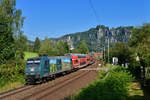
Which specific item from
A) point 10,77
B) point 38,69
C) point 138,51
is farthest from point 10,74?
point 138,51

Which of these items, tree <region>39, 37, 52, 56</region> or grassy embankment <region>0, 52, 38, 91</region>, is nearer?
grassy embankment <region>0, 52, 38, 91</region>

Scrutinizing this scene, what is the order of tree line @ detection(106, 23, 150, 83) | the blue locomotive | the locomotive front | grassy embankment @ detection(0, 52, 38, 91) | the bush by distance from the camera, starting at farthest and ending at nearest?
the bush
grassy embankment @ detection(0, 52, 38, 91)
the blue locomotive
the locomotive front
tree line @ detection(106, 23, 150, 83)

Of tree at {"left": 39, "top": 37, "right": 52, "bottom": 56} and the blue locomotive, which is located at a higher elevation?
tree at {"left": 39, "top": 37, "right": 52, "bottom": 56}

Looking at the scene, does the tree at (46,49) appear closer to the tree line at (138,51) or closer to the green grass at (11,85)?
the tree line at (138,51)

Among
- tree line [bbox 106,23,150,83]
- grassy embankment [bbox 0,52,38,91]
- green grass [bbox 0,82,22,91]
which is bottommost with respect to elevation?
green grass [bbox 0,82,22,91]

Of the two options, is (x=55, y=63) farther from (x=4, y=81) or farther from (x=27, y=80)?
(x=4, y=81)

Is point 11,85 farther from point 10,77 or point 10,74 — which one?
point 10,74

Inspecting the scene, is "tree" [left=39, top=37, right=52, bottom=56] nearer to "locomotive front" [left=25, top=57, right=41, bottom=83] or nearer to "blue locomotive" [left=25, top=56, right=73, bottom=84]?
"blue locomotive" [left=25, top=56, right=73, bottom=84]

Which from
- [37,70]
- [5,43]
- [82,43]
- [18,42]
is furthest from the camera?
[82,43]

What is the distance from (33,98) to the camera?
13766 mm

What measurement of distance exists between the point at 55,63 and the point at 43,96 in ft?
36.7

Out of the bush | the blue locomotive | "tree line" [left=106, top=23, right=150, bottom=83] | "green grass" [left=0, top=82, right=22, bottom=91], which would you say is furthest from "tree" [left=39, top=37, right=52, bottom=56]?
→ "green grass" [left=0, top=82, right=22, bottom=91]

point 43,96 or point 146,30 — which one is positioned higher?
point 146,30

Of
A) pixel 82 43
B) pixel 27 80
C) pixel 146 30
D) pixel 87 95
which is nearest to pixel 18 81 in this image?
pixel 27 80
